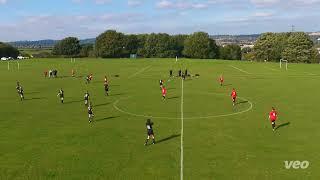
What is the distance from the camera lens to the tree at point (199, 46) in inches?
6526

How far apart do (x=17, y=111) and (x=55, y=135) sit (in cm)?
1317

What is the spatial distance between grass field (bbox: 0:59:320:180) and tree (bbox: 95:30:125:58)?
115 m

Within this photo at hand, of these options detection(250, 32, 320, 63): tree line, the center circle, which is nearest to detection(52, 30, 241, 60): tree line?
detection(250, 32, 320, 63): tree line

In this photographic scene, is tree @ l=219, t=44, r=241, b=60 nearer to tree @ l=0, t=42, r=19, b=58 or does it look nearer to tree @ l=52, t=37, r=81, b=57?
tree @ l=52, t=37, r=81, b=57

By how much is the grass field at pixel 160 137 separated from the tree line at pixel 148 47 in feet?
357

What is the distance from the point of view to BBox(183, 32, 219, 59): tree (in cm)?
16575

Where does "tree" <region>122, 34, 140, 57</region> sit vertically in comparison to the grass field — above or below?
above

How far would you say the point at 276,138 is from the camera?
107 ft

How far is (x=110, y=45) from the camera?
173375 mm

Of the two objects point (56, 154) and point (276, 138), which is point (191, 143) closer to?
point (276, 138)

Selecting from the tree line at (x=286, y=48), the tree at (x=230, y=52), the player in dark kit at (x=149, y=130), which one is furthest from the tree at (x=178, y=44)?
the player in dark kit at (x=149, y=130)

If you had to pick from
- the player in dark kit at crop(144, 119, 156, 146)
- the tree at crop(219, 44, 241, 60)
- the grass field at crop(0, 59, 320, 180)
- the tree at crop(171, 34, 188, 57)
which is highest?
the tree at crop(171, 34, 188, 57)

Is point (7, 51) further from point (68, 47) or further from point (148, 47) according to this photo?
point (148, 47)

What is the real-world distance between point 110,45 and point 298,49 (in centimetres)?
7398
